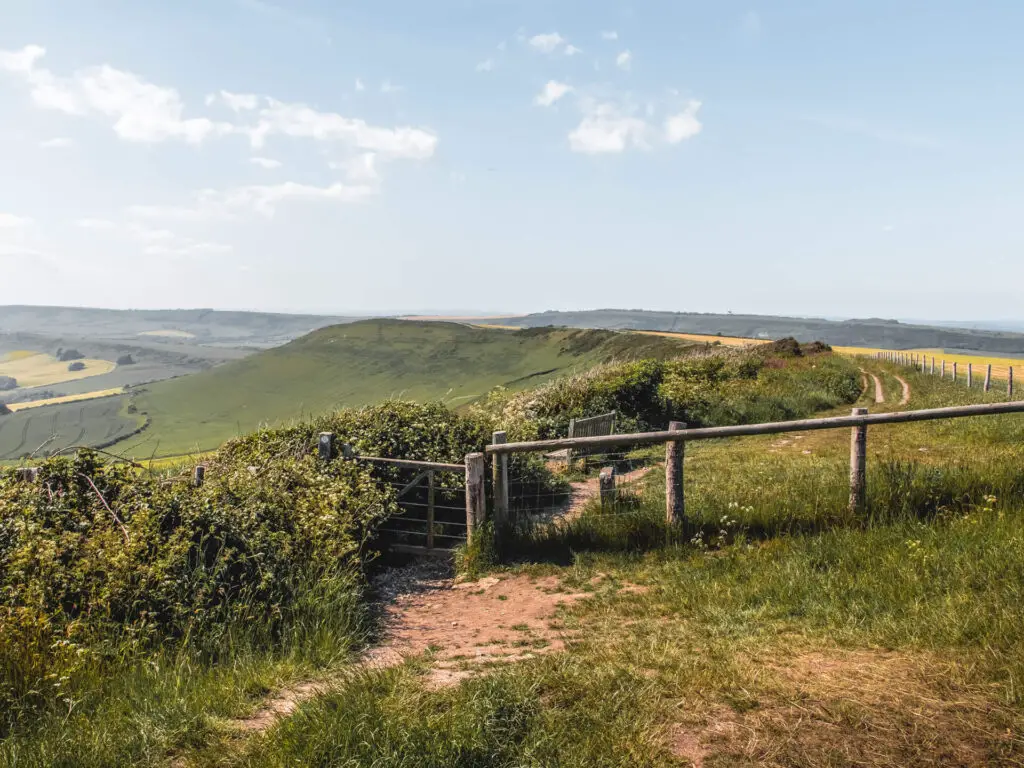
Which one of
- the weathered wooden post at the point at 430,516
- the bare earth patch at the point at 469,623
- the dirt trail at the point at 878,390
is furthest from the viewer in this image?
the dirt trail at the point at 878,390

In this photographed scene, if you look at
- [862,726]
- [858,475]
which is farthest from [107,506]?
A: [858,475]

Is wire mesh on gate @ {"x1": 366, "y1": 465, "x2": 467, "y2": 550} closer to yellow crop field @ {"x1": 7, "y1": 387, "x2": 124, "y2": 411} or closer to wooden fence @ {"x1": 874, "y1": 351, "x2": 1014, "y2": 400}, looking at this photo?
wooden fence @ {"x1": 874, "y1": 351, "x2": 1014, "y2": 400}

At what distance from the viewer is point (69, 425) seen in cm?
7331

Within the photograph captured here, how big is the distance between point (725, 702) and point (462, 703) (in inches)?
60.8

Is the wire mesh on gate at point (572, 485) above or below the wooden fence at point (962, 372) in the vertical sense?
below

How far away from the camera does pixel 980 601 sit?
4.74 m

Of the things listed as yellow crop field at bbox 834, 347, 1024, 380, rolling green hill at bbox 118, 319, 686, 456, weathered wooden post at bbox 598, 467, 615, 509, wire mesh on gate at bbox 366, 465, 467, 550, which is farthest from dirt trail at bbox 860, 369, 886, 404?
wire mesh on gate at bbox 366, 465, 467, 550

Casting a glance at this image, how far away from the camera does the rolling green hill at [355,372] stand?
198 ft

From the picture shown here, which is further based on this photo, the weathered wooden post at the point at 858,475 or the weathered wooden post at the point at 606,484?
the weathered wooden post at the point at 606,484

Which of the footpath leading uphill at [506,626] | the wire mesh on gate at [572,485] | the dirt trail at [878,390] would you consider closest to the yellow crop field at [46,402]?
the dirt trail at [878,390]

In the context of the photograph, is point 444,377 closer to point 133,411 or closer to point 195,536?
point 133,411

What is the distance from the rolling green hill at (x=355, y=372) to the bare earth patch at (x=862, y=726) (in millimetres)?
44926

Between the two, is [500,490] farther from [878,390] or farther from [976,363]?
[976,363]

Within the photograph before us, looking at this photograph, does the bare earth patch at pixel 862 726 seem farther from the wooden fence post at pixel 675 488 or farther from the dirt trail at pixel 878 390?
the dirt trail at pixel 878 390
